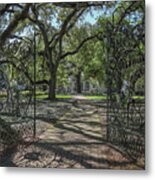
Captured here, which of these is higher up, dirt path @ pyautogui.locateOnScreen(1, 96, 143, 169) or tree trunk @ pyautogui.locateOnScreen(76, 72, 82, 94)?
tree trunk @ pyautogui.locateOnScreen(76, 72, 82, 94)

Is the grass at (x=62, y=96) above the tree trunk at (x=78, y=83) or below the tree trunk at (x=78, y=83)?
below

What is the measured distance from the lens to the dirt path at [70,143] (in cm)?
243

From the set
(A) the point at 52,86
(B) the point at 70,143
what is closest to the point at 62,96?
(A) the point at 52,86

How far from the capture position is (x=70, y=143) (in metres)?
2.46

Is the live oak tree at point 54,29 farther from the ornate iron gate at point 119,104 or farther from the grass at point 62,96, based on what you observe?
the ornate iron gate at point 119,104

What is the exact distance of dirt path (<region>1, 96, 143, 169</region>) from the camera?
2.43 metres

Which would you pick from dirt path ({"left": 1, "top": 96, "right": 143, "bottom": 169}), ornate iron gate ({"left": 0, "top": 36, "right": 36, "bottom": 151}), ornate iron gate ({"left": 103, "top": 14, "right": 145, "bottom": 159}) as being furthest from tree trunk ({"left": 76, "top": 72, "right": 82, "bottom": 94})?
ornate iron gate ({"left": 0, "top": 36, "right": 36, "bottom": 151})

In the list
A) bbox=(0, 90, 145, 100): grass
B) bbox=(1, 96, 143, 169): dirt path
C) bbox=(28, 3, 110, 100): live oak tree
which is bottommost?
bbox=(1, 96, 143, 169): dirt path

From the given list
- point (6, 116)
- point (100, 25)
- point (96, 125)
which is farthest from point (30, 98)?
point (100, 25)

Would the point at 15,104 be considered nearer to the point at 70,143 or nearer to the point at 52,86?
the point at 52,86

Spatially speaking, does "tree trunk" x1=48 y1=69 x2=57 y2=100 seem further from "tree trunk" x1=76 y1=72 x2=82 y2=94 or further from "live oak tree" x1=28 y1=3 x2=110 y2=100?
"tree trunk" x1=76 y1=72 x2=82 y2=94

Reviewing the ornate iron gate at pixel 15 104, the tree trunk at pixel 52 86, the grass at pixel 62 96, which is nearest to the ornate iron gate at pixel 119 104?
the grass at pixel 62 96

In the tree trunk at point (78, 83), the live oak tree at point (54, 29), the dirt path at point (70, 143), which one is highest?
the live oak tree at point (54, 29)

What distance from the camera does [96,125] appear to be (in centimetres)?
245
